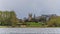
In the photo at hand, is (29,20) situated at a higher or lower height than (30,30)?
higher

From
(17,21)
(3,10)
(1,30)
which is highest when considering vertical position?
(3,10)

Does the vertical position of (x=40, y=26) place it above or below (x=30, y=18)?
below

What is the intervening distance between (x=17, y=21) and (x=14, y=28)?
0.12m

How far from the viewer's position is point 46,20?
209 centimetres

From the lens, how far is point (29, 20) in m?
2.07

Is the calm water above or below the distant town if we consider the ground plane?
below

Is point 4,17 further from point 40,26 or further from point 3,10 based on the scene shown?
point 40,26

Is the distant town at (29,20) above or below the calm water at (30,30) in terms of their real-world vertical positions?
above

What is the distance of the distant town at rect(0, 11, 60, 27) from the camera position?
206 centimetres

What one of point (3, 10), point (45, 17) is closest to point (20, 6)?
point (3, 10)

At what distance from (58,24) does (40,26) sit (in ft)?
0.96

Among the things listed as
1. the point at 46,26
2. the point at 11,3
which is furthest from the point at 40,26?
the point at 11,3

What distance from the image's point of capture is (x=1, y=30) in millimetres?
2037

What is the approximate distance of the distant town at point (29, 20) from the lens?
2.06 metres
